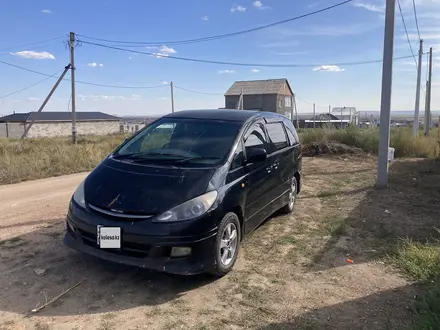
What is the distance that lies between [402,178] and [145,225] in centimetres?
805

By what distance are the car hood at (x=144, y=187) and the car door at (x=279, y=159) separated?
164 centimetres

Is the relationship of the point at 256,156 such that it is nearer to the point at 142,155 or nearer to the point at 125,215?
A: the point at 142,155

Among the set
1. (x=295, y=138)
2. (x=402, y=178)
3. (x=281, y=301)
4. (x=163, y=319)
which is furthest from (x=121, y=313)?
(x=402, y=178)

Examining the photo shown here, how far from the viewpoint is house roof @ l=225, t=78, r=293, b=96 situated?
5610 cm

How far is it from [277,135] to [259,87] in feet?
175

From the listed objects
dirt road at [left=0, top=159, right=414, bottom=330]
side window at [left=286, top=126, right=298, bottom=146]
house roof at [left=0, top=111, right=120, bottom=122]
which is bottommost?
dirt road at [left=0, top=159, right=414, bottom=330]

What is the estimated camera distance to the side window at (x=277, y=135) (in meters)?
5.45

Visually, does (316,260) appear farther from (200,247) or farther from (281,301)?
(200,247)

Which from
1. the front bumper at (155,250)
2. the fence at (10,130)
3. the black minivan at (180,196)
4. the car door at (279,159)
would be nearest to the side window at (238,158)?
the black minivan at (180,196)

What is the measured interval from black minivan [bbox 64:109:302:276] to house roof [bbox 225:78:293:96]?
5177cm

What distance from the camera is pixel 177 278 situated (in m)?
3.78

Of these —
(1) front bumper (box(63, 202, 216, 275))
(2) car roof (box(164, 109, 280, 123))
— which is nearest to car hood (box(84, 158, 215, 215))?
(1) front bumper (box(63, 202, 216, 275))

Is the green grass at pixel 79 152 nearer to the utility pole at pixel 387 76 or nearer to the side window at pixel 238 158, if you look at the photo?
the utility pole at pixel 387 76

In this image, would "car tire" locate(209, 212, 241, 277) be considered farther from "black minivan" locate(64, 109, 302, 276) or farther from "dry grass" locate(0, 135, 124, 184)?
"dry grass" locate(0, 135, 124, 184)
